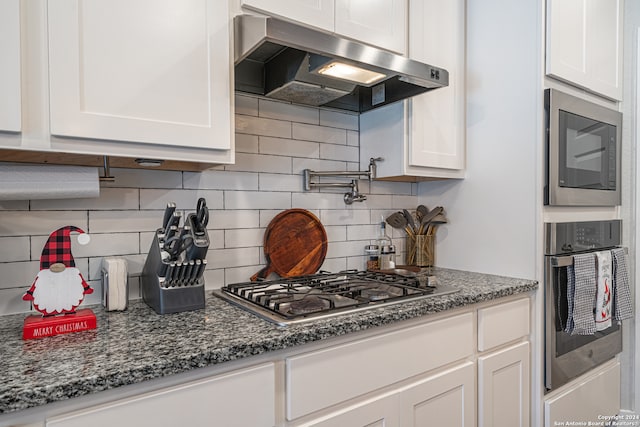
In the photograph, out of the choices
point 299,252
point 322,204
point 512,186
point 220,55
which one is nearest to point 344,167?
point 322,204

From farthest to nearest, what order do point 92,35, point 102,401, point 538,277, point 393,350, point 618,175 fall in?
1. point 618,175
2. point 538,277
3. point 393,350
4. point 92,35
5. point 102,401

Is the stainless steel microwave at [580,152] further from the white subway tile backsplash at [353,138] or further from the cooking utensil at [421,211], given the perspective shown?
the white subway tile backsplash at [353,138]

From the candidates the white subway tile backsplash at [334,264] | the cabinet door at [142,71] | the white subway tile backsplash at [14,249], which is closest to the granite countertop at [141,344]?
the white subway tile backsplash at [14,249]

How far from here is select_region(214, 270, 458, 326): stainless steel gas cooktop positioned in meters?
1.19

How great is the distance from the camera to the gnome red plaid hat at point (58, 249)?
43.1 inches

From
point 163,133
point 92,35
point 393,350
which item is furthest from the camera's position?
point 393,350

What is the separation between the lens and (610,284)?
1.97 metres

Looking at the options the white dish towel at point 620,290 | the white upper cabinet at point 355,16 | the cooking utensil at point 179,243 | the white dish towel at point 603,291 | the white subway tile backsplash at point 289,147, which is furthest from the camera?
the white dish towel at point 620,290

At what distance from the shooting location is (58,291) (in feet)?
3.57

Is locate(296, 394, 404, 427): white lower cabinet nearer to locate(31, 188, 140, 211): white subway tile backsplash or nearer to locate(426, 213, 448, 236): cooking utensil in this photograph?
locate(31, 188, 140, 211): white subway tile backsplash

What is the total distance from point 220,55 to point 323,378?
100 centimetres

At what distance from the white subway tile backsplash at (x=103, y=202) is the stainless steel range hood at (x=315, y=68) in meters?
0.60

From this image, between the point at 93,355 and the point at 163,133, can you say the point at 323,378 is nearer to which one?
the point at 93,355

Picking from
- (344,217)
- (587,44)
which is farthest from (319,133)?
(587,44)
